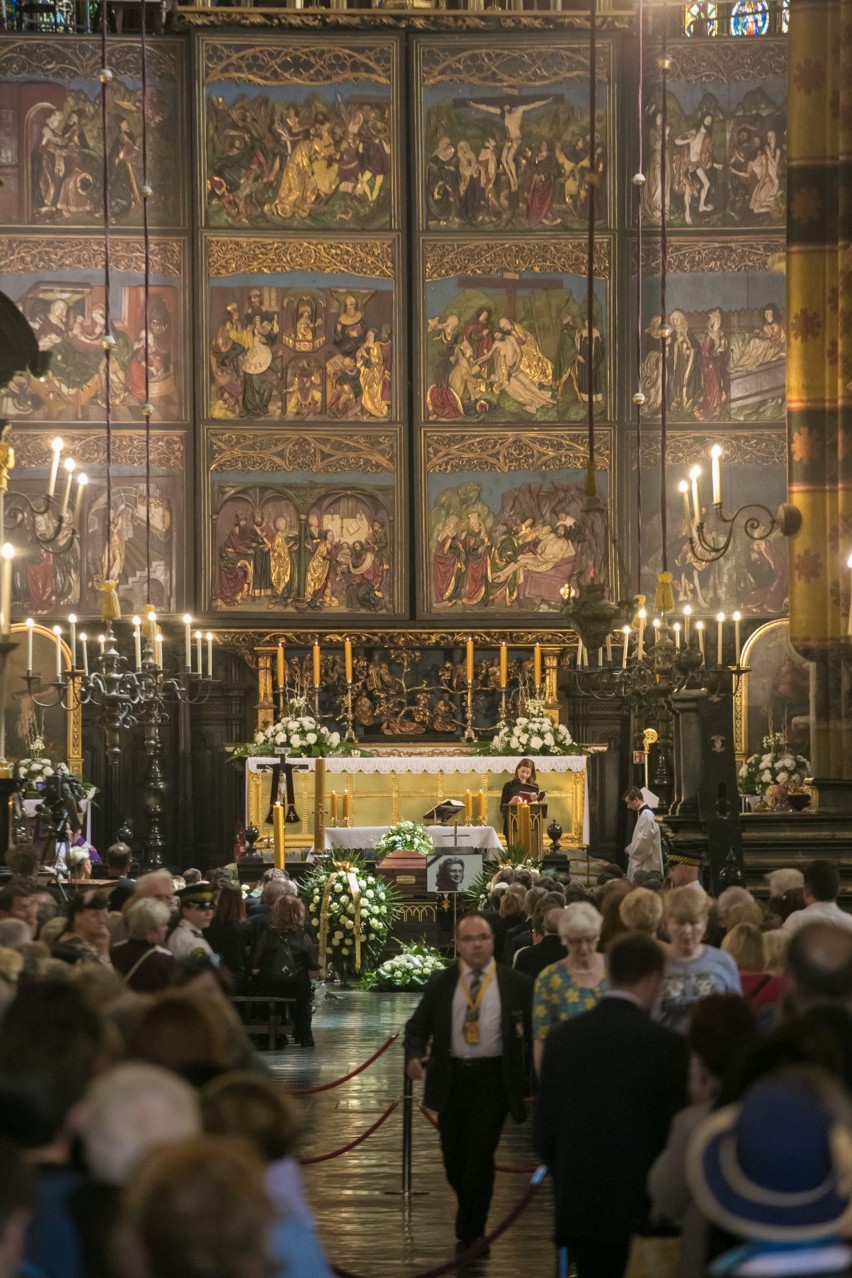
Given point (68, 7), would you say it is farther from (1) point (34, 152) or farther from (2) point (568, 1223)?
(2) point (568, 1223)

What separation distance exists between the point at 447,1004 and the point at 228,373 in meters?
19.9

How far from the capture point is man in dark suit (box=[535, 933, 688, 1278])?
620 centimetres

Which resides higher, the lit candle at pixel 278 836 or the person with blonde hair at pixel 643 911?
the person with blonde hair at pixel 643 911

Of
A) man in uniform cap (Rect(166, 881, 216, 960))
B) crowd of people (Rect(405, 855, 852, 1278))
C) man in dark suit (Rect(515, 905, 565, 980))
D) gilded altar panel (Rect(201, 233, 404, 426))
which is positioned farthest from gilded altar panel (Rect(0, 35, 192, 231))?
man in dark suit (Rect(515, 905, 565, 980))

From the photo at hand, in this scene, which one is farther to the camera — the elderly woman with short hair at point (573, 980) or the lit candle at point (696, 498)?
the lit candle at point (696, 498)

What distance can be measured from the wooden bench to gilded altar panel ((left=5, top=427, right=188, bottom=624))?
39.2 ft

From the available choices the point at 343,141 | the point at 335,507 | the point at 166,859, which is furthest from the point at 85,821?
the point at 343,141

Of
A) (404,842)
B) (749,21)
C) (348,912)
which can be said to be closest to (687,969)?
(348,912)

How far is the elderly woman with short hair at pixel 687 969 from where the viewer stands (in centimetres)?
707

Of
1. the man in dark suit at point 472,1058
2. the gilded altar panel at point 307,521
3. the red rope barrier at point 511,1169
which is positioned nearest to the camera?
the man in dark suit at point 472,1058

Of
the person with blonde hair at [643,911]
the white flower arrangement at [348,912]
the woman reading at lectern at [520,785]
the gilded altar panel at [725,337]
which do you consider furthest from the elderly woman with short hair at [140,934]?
the gilded altar panel at [725,337]

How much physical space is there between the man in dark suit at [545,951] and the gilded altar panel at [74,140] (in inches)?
747

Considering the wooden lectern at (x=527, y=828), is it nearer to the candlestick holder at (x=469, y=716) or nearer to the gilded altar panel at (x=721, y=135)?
the candlestick holder at (x=469, y=716)

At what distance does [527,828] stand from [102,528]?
324 inches
